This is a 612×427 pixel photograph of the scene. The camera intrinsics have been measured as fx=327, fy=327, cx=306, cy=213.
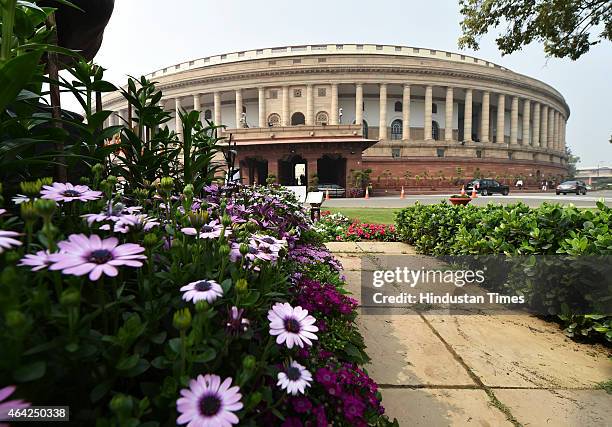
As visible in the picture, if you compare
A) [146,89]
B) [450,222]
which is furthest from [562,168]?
[146,89]

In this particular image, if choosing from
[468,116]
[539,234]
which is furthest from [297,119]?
[539,234]

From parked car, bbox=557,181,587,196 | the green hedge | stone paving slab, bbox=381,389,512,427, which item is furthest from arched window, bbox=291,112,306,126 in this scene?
stone paving slab, bbox=381,389,512,427

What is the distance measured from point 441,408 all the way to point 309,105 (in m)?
39.3

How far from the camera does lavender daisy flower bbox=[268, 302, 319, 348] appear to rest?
2.77ft

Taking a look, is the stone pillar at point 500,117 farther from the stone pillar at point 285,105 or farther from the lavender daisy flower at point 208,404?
the lavender daisy flower at point 208,404

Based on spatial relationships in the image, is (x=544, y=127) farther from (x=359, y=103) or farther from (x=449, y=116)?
(x=359, y=103)

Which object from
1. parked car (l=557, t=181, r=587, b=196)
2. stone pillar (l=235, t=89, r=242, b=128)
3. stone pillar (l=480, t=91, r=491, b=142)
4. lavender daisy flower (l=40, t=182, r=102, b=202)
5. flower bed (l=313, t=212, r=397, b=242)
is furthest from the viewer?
stone pillar (l=480, t=91, r=491, b=142)

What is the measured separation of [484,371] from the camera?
6.32ft

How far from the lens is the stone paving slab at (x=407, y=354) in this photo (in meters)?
1.85

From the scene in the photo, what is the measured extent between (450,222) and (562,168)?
6048cm

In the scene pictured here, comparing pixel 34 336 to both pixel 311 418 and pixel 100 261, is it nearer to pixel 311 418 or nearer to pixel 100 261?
pixel 100 261

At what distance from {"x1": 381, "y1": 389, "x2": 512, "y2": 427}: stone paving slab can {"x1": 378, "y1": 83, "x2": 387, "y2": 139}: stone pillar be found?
133 ft

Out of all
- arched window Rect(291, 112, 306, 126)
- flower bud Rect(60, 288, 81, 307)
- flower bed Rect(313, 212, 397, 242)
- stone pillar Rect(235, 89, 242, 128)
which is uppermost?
stone pillar Rect(235, 89, 242, 128)

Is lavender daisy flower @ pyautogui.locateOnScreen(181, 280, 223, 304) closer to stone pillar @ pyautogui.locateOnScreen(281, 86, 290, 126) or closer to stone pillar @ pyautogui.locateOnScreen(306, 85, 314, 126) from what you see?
stone pillar @ pyautogui.locateOnScreen(306, 85, 314, 126)
